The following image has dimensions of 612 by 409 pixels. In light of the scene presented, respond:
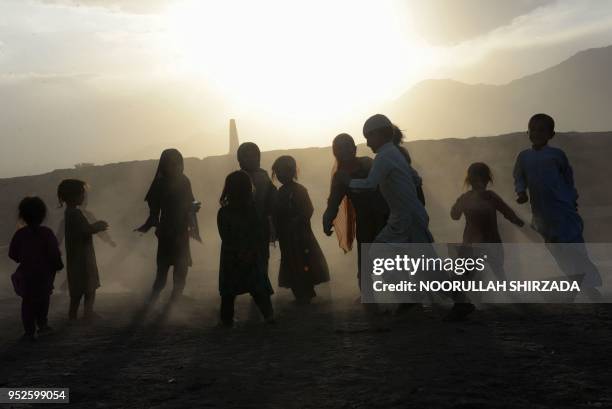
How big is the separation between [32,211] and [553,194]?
518 centimetres

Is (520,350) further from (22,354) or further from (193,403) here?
(22,354)

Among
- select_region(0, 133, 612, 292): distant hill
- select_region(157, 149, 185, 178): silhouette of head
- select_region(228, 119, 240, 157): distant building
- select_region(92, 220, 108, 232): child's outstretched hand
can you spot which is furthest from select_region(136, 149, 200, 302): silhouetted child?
select_region(228, 119, 240, 157): distant building

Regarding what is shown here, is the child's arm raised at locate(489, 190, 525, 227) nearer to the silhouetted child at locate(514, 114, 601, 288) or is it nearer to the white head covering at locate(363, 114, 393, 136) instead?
the silhouetted child at locate(514, 114, 601, 288)

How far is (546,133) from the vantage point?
8.31 metres

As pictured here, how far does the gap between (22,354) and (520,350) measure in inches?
164

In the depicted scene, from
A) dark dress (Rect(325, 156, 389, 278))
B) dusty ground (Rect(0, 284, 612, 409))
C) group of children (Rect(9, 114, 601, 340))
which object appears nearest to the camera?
dusty ground (Rect(0, 284, 612, 409))

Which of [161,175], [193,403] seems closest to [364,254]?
[161,175]

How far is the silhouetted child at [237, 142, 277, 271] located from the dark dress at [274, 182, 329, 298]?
0.11 m

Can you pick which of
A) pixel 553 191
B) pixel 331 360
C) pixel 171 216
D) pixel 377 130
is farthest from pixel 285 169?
pixel 331 360

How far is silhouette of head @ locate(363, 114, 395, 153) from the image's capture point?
298 inches

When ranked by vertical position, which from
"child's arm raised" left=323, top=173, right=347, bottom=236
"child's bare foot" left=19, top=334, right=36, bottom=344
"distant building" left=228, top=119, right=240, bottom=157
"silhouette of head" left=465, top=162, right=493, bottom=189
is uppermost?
"distant building" left=228, top=119, right=240, bottom=157

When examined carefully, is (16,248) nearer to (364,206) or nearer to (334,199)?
(334,199)

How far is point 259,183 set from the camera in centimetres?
920

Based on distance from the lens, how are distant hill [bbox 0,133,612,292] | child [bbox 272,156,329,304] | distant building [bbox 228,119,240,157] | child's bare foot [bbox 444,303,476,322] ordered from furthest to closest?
distant building [bbox 228,119,240,157]
distant hill [bbox 0,133,612,292]
child [bbox 272,156,329,304]
child's bare foot [bbox 444,303,476,322]
